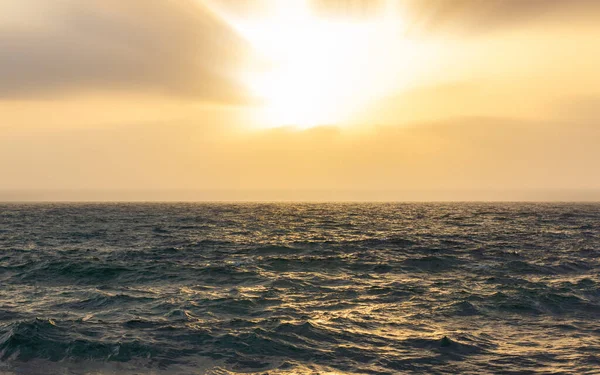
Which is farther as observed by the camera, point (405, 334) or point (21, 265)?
point (21, 265)

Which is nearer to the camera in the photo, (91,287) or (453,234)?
(91,287)

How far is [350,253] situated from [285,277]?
40.5 ft

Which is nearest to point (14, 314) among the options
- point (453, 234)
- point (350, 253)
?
point (350, 253)

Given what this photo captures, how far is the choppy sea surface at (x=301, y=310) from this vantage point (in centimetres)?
1756

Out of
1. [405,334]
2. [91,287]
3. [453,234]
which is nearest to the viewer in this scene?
[405,334]

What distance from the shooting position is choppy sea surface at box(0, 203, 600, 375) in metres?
17.6

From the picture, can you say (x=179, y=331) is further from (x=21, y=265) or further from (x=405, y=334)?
(x=21, y=265)

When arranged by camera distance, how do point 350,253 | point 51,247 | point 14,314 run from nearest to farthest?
point 14,314
point 350,253
point 51,247

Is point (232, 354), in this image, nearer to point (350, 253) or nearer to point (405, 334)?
point (405, 334)

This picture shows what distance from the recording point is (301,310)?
24.2m

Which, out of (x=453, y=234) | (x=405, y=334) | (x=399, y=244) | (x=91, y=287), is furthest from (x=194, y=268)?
(x=453, y=234)

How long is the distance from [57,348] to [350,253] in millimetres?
28524

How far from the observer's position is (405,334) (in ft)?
67.2

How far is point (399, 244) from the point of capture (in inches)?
1977
